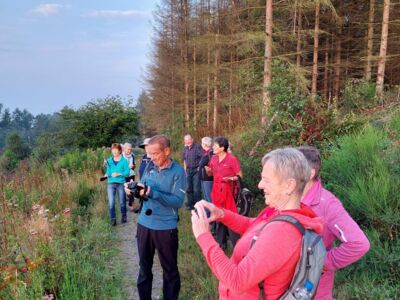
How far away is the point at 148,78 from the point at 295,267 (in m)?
30.5

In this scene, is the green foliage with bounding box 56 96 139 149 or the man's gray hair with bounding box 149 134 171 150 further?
the green foliage with bounding box 56 96 139 149

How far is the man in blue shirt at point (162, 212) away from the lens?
328 cm

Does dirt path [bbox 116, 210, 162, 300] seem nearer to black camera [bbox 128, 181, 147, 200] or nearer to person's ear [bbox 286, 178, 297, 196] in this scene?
black camera [bbox 128, 181, 147, 200]

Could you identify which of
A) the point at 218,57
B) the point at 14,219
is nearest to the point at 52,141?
the point at 218,57

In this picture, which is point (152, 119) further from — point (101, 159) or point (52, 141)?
point (101, 159)

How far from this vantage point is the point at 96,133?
73.6ft

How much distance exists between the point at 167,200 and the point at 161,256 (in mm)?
614

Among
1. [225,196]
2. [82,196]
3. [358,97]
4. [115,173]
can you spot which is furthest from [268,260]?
[358,97]

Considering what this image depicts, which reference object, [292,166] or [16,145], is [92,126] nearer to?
[16,145]

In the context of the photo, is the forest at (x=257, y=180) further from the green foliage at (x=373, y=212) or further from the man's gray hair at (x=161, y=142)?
the man's gray hair at (x=161, y=142)

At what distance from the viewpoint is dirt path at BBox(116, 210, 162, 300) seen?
13.7 feet

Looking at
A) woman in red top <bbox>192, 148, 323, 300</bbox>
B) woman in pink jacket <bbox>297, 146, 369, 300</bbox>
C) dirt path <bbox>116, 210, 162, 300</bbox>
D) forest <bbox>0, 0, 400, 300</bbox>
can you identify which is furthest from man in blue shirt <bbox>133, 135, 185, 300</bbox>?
woman in red top <bbox>192, 148, 323, 300</bbox>

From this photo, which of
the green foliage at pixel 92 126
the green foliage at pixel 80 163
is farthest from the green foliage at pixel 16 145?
the green foliage at pixel 80 163

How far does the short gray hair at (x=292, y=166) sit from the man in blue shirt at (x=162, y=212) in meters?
1.81
